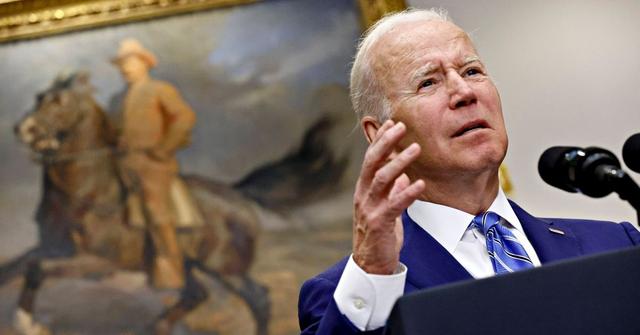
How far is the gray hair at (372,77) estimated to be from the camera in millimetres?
2904

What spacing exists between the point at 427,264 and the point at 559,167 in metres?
0.54

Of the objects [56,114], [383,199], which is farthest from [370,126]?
[56,114]

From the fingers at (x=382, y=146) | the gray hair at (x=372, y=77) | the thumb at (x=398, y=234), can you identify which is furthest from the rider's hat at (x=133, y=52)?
the fingers at (x=382, y=146)

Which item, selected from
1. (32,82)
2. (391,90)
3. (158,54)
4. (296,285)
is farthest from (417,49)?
(32,82)

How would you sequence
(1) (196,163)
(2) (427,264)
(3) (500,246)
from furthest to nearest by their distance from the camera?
1. (1) (196,163)
2. (3) (500,246)
3. (2) (427,264)

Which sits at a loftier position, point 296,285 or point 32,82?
point 32,82

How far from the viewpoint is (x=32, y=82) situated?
22.0ft

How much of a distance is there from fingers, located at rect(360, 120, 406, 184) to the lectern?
0.41m

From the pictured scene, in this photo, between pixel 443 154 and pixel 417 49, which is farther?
pixel 417 49

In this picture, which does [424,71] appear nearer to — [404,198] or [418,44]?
[418,44]

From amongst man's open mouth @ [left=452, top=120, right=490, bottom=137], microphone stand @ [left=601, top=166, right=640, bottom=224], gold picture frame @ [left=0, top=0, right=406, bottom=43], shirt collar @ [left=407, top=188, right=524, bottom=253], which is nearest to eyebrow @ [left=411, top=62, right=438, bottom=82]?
man's open mouth @ [left=452, top=120, right=490, bottom=137]

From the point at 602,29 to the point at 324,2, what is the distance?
1.91 meters

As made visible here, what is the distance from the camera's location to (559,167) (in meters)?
2.04

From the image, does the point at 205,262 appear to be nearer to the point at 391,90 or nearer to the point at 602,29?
the point at 602,29
